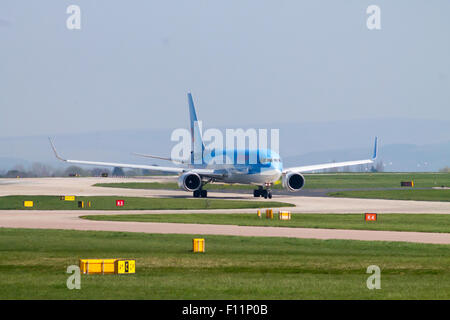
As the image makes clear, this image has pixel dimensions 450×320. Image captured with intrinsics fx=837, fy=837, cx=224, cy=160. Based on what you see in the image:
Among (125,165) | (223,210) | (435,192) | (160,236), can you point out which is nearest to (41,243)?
(160,236)

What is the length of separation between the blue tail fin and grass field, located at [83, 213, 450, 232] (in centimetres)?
3310

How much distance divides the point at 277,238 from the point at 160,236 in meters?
5.77

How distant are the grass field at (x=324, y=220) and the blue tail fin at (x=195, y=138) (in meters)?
33.1

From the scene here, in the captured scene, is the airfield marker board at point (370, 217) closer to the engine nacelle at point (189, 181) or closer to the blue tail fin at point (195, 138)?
the engine nacelle at point (189, 181)

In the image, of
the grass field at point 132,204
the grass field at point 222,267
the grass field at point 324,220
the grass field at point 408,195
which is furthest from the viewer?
the grass field at point 408,195

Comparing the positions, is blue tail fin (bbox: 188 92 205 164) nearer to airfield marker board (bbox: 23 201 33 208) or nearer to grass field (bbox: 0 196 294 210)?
grass field (bbox: 0 196 294 210)

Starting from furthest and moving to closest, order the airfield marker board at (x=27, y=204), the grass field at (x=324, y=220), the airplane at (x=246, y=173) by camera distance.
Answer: the airplane at (x=246, y=173)
the airfield marker board at (x=27, y=204)
the grass field at (x=324, y=220)

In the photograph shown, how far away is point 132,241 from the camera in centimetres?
3869

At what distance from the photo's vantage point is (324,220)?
54.2 m

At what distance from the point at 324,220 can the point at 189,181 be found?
29404mm

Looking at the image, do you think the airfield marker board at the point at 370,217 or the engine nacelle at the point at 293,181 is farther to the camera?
the engine nacelle at the point at 293,181

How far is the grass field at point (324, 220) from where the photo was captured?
49125 millimetres

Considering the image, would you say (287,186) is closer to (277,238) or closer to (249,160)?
(249,160)

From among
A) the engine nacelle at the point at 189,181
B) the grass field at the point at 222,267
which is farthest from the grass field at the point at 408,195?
the grass field at the point at 222,267
